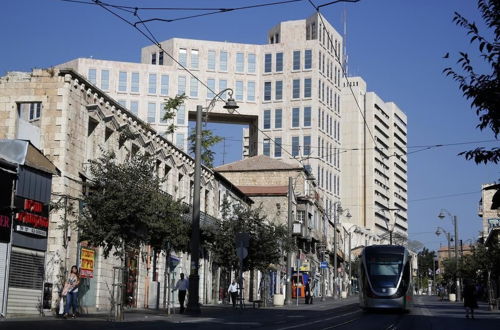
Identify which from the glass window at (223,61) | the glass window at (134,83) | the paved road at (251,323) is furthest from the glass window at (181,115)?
the paved road at (251,323)

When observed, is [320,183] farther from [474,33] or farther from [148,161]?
[474,33]

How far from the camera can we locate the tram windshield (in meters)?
34.4

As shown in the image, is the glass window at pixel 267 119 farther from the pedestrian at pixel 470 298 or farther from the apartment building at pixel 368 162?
the pedestrian at pixel 470 298

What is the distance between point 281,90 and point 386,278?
233ft

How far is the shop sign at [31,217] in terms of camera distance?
2438 centimetres

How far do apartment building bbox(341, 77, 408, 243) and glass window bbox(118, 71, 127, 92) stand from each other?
49.1m

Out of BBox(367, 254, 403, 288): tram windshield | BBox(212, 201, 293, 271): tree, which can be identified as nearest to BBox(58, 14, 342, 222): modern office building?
BBox(212, 201, 293, 271): tree

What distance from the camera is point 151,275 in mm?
37594

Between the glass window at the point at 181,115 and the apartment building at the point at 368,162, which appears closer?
the glass window at the point at 181,115

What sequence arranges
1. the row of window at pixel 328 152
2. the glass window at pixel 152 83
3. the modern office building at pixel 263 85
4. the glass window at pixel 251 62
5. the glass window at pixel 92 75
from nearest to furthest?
1. the glass window at pixel 92 75
2. the glass window at pixel 152 83
3. the modern office building at pixel 263 85
4. the row of window at pixel 328 152
5. the glass window at pixel 251 62

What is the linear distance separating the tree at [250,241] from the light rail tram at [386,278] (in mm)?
7523

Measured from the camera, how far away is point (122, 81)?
9781 cm

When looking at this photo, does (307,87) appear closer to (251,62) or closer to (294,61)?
(294,61)

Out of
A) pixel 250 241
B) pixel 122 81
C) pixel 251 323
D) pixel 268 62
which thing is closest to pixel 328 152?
pixel 268 62
